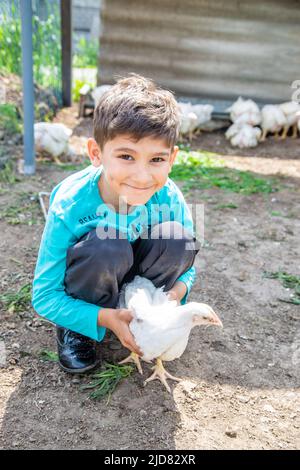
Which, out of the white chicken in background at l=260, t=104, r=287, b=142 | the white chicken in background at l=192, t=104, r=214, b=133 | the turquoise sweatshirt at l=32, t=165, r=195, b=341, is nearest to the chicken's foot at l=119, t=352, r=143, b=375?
the turquoise sweatshirt at l=32, t=165, r=195, b=341

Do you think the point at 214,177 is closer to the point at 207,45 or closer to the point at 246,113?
the point at 246,113

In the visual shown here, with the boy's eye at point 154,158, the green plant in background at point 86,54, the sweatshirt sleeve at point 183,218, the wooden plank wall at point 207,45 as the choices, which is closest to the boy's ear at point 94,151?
the boy's eye at point 154,158

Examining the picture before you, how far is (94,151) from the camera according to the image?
1724mm

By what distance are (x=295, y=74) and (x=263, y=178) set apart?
1873mm

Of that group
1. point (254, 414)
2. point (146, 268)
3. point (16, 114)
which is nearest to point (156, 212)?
point (146, 268)

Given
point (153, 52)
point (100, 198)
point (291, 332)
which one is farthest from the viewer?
A: point (153, 52)

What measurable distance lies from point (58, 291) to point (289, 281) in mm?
1330

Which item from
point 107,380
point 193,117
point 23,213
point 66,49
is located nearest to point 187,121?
point 193,117

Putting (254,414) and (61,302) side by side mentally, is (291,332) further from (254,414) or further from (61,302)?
(61,302)

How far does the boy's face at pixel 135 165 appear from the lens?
62.4 inches

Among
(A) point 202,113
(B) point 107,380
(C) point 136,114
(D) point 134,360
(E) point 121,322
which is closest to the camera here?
(C) point 136,114

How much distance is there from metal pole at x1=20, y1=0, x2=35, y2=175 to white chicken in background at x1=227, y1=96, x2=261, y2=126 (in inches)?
83.6

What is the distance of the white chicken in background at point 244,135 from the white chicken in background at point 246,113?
0.05 metres

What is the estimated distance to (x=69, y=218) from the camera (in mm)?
1729
